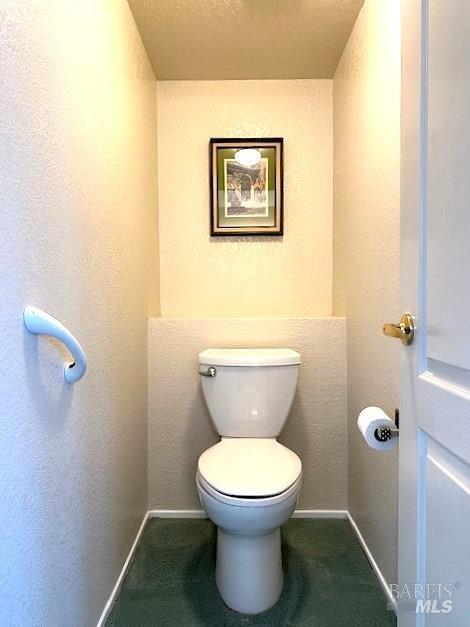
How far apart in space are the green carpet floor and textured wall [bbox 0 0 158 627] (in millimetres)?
129

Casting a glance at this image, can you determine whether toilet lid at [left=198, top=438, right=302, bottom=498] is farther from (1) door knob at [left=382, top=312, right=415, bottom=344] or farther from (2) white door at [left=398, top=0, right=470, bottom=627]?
(1) door knob at [left=382, top=312, right=415, bottom=344]

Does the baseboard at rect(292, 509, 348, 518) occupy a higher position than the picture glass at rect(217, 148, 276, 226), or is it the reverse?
the picture glass at rect(217, 148, 276, 226)

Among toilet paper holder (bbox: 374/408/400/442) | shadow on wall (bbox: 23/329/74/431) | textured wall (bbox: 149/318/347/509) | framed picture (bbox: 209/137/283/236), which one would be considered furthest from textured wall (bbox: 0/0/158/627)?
toilet paper holder (bbox: 374/408/400/442)

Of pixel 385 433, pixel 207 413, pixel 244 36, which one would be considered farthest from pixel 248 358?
pixel 244 36

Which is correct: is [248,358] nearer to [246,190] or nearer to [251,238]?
[251,238]

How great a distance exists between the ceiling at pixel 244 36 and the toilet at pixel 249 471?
1331mm

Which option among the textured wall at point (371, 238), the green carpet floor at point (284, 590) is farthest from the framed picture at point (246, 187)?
the green carpet floor at point (284, 590)

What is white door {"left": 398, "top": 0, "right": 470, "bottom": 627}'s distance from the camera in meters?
0.58

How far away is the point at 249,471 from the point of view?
1.27 meters

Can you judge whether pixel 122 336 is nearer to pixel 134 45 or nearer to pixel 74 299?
pixel 74 299

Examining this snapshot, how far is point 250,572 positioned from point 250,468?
0.32 metres

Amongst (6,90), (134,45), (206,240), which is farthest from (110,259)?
(134,45)

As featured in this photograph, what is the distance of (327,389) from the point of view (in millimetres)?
1813

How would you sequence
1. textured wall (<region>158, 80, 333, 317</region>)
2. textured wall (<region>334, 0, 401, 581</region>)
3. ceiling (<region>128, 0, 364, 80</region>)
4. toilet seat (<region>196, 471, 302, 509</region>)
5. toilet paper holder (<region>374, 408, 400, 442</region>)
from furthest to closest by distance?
1. textured wall (<region>158, 80, 333, 317</region>)
2. ceiling (<region>128, 0, 364, 80</region>)
3. textured wall (<region>334, 0, 401, 581</region>)
4. toilet seat (<region>196, 471, 302, 509</region>)
5. toilet paper holder (<region>374, 408, 400, 442</region>)
